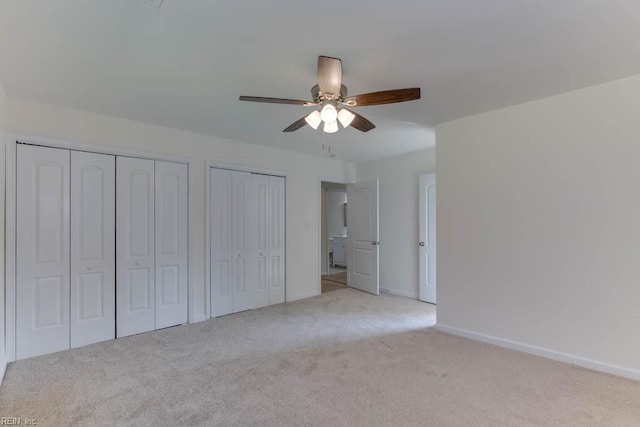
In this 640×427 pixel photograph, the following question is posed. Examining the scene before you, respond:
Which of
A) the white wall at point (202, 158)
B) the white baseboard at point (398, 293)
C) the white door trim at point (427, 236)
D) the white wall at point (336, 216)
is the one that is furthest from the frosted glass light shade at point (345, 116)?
the white wall at point (336, 216)

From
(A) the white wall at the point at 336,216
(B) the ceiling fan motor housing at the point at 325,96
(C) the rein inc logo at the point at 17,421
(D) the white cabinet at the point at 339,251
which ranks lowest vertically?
(C) the rein inc logo at the point at 17,421

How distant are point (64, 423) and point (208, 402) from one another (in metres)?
0.85

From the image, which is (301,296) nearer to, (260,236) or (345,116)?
(260,236)

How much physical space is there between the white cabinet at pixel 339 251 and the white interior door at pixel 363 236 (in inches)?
91.8

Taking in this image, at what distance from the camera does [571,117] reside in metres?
2.84

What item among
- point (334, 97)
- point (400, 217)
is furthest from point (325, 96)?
point (400, 217)

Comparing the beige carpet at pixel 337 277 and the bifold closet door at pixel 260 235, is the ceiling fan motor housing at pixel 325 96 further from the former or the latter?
the beige carpet at pixel 337 277

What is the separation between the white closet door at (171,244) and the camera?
3.77 metres

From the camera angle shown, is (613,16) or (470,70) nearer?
(613,16)

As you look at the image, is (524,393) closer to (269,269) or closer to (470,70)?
(470,70)

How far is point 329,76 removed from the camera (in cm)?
205

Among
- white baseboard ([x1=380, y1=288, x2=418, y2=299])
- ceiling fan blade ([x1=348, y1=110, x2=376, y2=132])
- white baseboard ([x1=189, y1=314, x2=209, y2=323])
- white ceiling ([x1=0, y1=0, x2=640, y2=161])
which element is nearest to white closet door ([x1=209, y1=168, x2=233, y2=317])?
white baseboard ([x1=189, y1=314, x2=209, y2=323])

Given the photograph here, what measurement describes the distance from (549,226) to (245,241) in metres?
3.58

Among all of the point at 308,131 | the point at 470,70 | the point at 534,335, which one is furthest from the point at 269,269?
the point at 470,70
